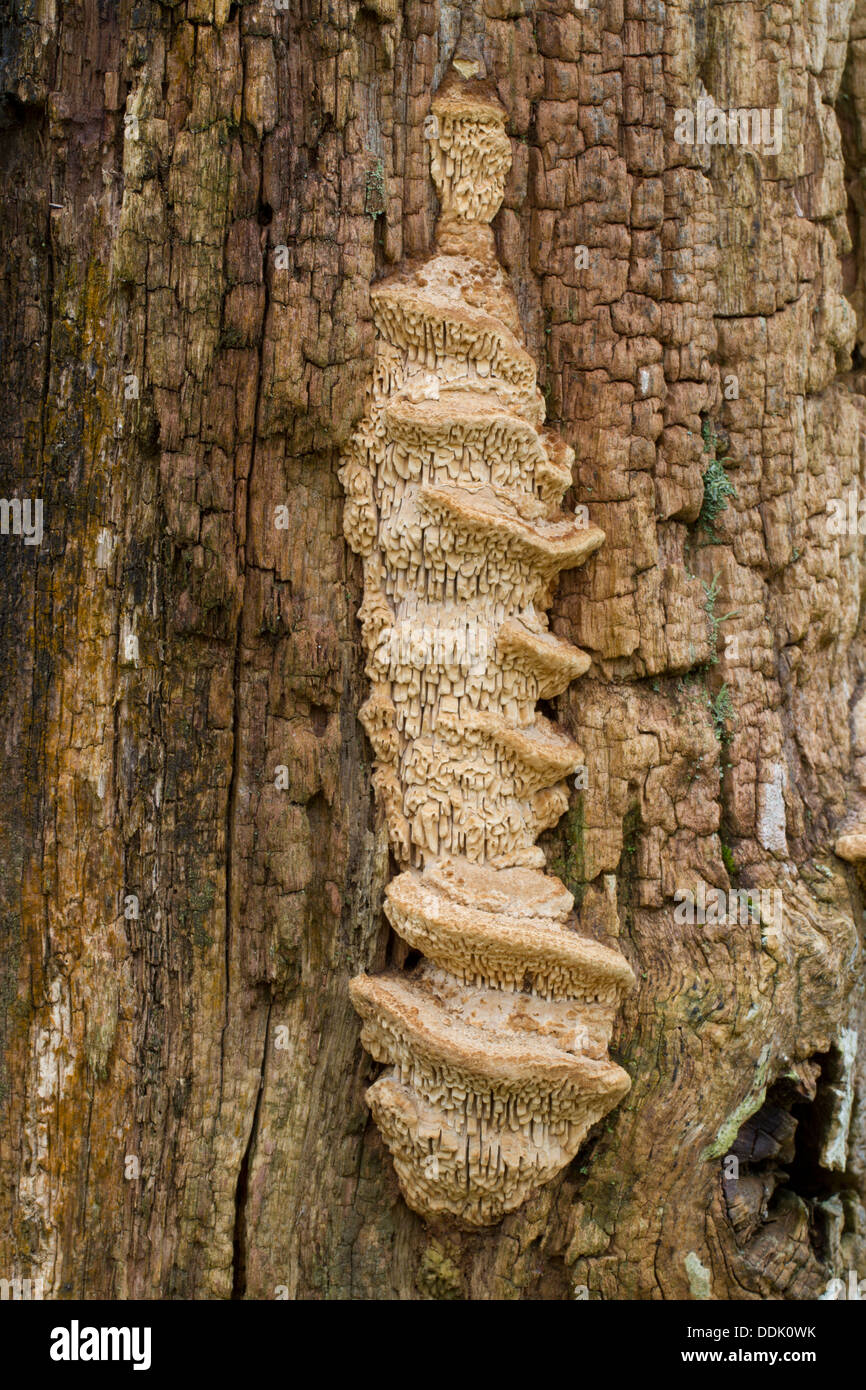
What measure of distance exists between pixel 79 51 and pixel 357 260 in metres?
1.30

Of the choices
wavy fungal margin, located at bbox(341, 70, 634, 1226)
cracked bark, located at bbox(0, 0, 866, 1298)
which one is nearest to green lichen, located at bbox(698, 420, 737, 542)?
cracked bark, located at bbox(0, 0, 866, 1298)

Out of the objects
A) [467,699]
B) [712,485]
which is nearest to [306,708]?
[467,699]

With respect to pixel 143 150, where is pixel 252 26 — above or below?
above

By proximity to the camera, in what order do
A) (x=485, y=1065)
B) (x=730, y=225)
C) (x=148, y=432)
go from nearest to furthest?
(x=485, y=1065), (x=148, y=432), (x=730, y=225)

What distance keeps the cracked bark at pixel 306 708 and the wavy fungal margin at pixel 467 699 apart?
0.46 feet

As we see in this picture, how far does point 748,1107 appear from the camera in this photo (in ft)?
13.3

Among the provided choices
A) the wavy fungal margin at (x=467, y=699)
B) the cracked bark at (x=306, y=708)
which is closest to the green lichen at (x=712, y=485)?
the cracked bark at (x=306, y=708)

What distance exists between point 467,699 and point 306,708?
618mm

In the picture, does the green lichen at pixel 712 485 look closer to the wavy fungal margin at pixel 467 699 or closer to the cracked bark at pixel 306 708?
the cracked bark at pixel 306 708

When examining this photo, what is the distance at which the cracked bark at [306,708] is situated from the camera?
3863 mm

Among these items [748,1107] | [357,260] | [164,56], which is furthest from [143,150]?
[748,1107]

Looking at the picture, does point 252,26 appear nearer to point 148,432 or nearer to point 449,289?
point 449,289

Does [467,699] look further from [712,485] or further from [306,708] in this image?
[712,485]

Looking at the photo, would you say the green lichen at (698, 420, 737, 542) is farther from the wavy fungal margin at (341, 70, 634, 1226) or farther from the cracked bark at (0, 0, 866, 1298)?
the wavy fungal margin at (341, 70, 634, 1226)
